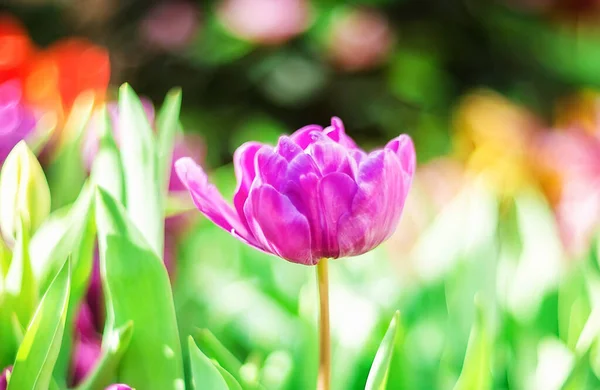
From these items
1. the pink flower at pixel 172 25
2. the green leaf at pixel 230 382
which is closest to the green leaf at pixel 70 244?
the green leaf at pixel 230 382

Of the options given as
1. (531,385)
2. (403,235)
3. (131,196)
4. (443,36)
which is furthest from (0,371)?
(443,36)

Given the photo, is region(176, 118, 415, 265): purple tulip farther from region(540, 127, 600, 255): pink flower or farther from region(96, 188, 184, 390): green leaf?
region(540, 127, 600, 255): pink flower

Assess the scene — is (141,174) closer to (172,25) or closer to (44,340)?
(44,340)

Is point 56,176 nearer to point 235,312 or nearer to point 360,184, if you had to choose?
point 235,312

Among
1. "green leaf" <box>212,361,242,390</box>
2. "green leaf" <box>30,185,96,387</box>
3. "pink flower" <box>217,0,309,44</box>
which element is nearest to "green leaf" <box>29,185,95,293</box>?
"green leaf" <box>30,185,96,387</box>

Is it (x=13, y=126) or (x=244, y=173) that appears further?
(x=13, y=126)

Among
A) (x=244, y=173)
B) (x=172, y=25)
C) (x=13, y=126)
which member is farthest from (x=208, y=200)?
(x=172, y=25)

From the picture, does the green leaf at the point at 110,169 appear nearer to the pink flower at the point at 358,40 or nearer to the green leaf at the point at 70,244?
the green leaf at the point at 70,244
